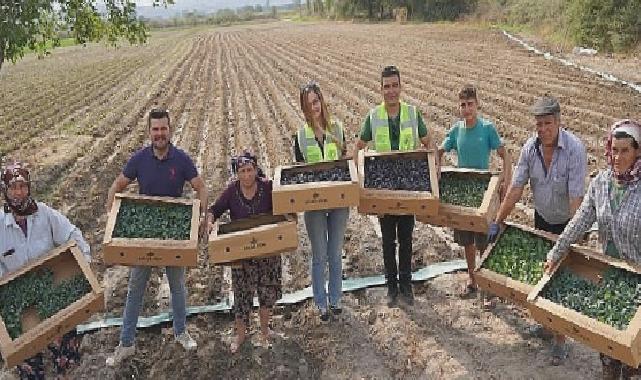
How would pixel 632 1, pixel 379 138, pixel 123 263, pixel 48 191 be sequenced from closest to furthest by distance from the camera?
1. pixel 123 263
2. pixel 379 138
3. pixel 48 191
4. pixel 632 1

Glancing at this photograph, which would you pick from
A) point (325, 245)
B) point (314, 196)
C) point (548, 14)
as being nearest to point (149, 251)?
point (314, 196)

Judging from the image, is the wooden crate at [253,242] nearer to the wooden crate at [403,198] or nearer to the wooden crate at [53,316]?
the wooden crate at [403,198]

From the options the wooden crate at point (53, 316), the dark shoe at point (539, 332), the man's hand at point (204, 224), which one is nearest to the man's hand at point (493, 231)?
the dark shoe at point (539, 332)

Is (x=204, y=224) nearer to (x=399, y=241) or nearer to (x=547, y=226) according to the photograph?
(x=399, y=241)

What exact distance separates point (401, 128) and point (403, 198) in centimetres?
67

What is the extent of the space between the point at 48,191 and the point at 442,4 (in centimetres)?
4217

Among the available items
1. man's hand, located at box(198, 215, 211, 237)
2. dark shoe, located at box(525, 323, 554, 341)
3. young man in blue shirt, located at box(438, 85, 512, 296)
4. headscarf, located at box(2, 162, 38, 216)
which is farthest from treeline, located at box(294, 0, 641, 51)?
headscarf, located at box(2, 162, 38, 216)

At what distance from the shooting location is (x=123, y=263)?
4660 mm

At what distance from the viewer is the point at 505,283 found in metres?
4.65

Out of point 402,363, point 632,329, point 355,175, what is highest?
point 355,175

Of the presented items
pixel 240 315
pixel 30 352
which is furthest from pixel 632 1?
pixel 30 352

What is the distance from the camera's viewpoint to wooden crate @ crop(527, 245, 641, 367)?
3600 mm

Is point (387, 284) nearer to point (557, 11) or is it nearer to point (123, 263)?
point (123, 263)

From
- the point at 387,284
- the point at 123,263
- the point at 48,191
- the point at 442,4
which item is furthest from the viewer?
the point at 442,4
